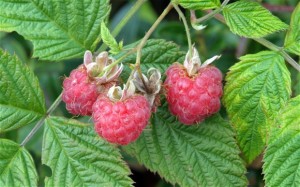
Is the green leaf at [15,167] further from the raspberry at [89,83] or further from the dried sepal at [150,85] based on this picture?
the dried sepal at [150,85]

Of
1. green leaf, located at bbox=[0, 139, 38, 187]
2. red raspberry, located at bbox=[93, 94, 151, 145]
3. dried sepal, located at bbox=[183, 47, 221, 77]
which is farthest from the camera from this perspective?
green leaf, located at bbox=[0, 139, 38, 187]

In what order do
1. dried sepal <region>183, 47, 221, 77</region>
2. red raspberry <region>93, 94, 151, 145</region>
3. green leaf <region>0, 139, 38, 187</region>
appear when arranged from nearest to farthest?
red raspberry <region>93, 94, 151, 145</region> → dried sepal <region>183, 47, 221, 77</region> → green leaf <region>0, 139, 38, 187</region>

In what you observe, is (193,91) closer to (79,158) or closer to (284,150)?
(284,150)

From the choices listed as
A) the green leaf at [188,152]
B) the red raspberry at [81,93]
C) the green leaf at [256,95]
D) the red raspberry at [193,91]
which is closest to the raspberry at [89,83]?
the red raspberry at [81,93]

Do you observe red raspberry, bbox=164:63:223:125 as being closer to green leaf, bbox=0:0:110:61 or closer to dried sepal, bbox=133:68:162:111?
dried sepal, bbox=133:68:162:111

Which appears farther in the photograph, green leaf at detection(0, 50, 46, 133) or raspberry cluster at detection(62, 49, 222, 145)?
green leaf at detection(0, 50, 46, 133)

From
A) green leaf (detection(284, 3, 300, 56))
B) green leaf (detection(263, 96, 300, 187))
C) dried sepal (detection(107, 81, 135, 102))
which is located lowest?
green leaf (detection(263, 96, 300, 187))

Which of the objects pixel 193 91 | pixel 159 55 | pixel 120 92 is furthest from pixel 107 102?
pixel 159 55

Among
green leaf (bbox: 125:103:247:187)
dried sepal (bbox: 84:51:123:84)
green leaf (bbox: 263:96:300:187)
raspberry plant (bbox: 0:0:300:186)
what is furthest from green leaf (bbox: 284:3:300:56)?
dried sepal (bbox: 84:51:123:84)
